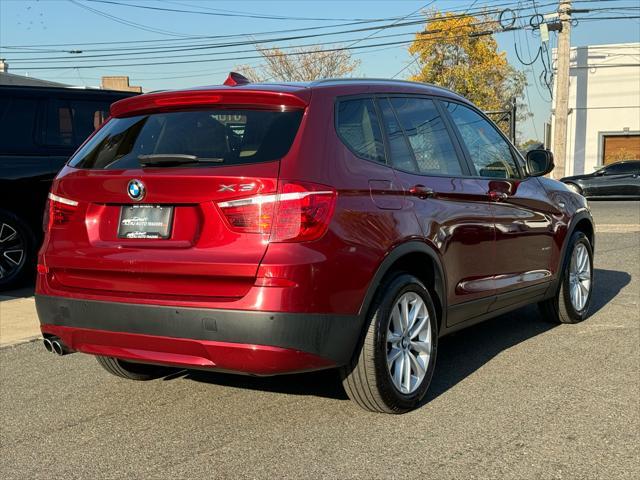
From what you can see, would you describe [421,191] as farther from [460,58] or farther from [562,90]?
[460,58]

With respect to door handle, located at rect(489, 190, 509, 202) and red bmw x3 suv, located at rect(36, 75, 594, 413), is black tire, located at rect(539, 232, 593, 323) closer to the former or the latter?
door handle, located at rect(489, 190, 509, 202)

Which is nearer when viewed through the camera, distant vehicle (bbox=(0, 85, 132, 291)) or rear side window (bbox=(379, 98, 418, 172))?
rear side window (bbox=(379, 98, 418, 172))

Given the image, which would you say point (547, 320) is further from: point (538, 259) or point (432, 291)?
point (432, 291)

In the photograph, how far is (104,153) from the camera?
163 inches

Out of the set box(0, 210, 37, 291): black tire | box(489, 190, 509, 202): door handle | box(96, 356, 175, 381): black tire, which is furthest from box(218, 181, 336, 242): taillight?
box(0, 210, 37, 291): black tire

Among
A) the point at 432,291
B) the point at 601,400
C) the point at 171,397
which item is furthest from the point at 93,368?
the point at 601,400

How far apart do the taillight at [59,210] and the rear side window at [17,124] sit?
167 inches

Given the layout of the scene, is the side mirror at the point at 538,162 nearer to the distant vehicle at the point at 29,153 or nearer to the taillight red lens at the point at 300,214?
the taillight red lens at the point at 300,214

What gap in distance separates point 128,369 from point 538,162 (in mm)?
3422

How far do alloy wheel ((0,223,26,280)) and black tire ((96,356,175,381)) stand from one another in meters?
3.61

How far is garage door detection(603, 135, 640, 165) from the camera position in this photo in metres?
32.6

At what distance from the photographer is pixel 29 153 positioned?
802cm

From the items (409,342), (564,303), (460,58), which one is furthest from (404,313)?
(460,58)

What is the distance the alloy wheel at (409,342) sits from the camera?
161 inches
